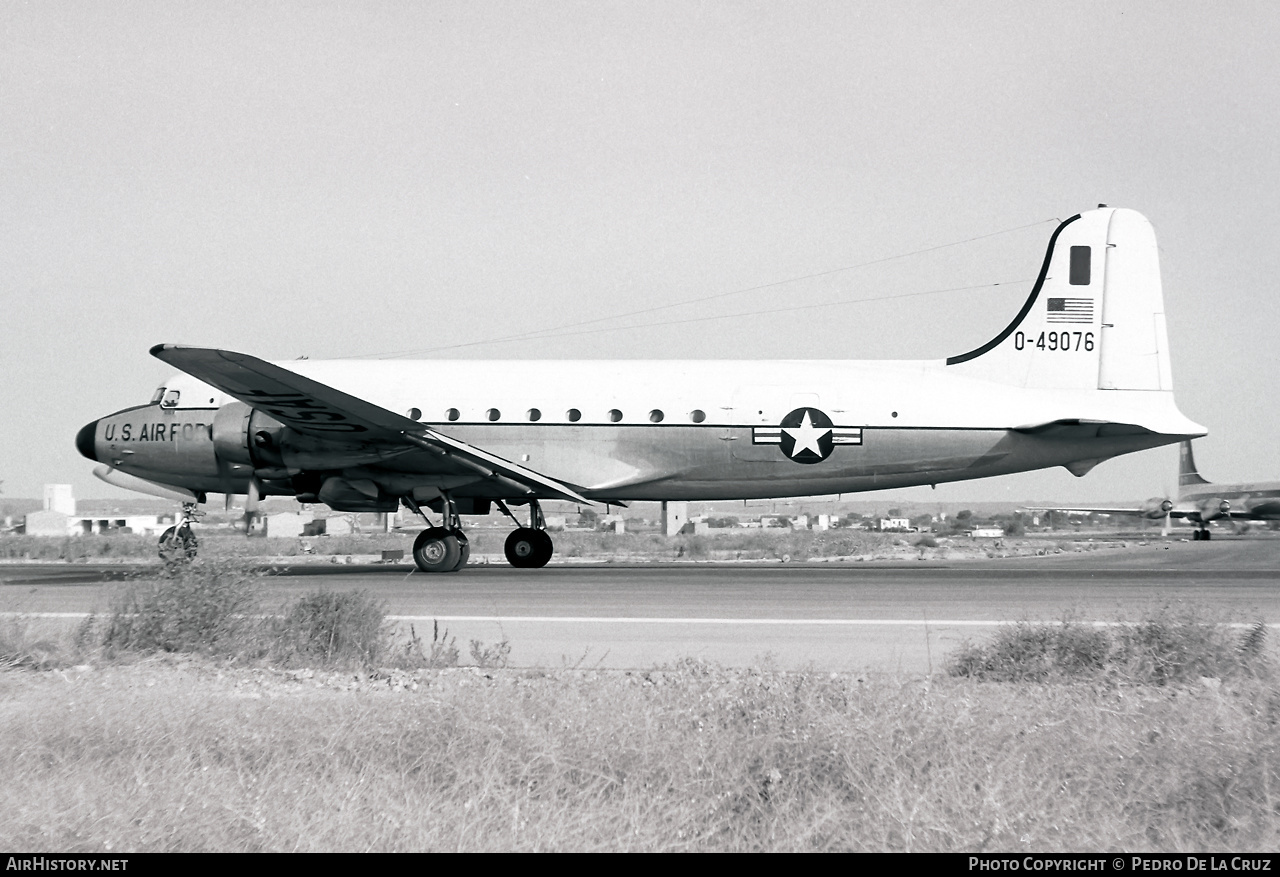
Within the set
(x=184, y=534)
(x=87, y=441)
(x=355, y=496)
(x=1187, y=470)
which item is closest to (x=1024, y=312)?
(x=355, y=496)

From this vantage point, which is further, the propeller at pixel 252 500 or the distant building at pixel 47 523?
the distant building at pixel 47 523

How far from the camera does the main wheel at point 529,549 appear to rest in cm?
2464

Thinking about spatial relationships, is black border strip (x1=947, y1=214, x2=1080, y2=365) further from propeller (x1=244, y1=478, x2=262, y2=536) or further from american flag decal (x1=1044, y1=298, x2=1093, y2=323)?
propeller (x1=244, y1=478, x2=262, y2=536)

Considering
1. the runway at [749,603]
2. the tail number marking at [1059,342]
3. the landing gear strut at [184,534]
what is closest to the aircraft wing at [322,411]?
the runway at [749,603]

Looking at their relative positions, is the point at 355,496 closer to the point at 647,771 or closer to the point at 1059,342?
the point at 1059,342

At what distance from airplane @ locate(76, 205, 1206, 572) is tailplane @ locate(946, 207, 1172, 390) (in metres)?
0.03

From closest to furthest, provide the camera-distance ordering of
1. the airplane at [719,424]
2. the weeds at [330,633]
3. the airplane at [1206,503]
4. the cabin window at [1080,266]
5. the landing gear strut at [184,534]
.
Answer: the weeds at [330,633] → the landing gear strut at [184,534] → the airplane at [719,424] → the cabin window at [1080,266] → the airplane at [1206,503]

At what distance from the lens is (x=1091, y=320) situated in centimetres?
2327

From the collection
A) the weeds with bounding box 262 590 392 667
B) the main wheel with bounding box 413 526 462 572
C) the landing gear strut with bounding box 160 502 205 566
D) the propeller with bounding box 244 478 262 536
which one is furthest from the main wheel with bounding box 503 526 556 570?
the weeds with bounding box 262 590 392 667

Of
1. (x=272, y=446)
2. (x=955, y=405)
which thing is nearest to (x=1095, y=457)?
(x=955, y=405)

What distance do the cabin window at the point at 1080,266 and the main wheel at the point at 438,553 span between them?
14286 millimetres

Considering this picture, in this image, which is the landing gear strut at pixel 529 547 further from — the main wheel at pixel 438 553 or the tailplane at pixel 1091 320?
the tailplane at pixel 1091 320

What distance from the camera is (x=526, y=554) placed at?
2469 cm

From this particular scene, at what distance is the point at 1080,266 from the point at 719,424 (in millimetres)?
8559
